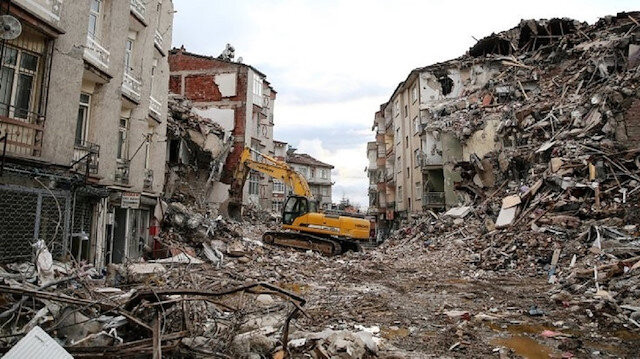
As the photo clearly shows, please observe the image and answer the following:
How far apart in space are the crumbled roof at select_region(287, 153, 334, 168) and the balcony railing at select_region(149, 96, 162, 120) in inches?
1771

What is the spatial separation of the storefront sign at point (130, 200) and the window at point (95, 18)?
4638 millimetres

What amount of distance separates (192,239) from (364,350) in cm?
1130

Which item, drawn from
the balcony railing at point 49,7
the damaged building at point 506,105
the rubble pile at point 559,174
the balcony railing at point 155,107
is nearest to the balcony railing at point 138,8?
the balcony railing at point 155,107

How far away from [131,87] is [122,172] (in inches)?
109

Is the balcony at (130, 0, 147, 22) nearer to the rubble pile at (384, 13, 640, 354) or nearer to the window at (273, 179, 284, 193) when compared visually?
the rubble pile at (384, 13, 640, 354)

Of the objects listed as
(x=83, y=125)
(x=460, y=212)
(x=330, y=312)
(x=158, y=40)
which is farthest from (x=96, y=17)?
(x=460, y=212)

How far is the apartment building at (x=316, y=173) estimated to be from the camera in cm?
6209

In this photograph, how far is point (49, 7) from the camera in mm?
8086

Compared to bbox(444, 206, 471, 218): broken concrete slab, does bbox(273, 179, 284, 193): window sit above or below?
above

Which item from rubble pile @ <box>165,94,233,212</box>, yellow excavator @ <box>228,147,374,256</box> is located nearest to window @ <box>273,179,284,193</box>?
rubble pile @ <box>165,94,233,212</box>

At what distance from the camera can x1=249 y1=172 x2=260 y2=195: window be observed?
31406 mm

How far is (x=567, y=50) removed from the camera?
24.3 meters

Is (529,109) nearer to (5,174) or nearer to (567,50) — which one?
(567,50)

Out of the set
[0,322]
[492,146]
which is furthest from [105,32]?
[492,146]
